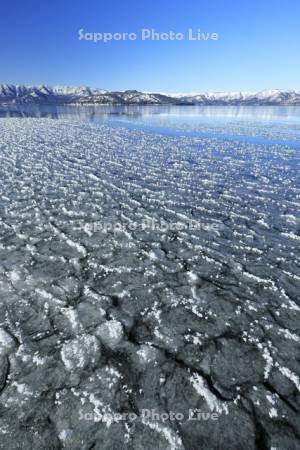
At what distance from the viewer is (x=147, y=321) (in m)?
6.15

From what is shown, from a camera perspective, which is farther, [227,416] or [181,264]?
[181,264]

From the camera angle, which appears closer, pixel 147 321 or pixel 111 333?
pixel 111 333

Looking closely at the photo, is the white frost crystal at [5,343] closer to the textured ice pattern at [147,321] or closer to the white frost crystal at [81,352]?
the textured ice pattern at [147,321]

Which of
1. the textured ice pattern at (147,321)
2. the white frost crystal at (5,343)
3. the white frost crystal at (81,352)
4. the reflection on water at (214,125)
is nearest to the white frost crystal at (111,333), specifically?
the textured ice pattern at (147,321)

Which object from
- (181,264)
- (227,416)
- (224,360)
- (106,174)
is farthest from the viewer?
(106,174)

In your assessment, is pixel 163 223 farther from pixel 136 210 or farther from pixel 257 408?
pixel 257 408

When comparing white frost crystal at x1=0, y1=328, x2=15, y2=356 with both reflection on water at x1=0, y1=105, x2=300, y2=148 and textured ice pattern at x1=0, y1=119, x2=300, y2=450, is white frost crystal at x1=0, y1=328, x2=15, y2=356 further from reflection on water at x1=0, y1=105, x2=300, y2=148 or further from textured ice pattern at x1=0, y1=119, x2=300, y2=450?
reflection on water at x1=0, y1=105, x2=300, y2=148

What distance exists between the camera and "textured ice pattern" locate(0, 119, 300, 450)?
13.7ft

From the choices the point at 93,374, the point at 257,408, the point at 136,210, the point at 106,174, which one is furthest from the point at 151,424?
the point at 106,174

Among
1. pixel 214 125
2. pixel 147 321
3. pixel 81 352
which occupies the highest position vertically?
pixel 81 352

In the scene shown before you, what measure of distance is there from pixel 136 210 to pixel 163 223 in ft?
5.73

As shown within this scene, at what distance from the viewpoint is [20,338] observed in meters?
5.52

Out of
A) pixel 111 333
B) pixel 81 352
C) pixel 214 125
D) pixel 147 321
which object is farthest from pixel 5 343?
pixel 214 125

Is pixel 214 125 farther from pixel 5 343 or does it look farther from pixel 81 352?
pixel 5 343
